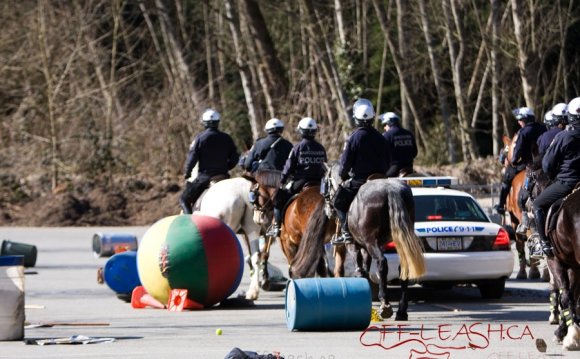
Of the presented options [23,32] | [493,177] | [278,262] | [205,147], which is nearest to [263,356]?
[205,147]

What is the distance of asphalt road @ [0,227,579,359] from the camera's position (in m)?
12.6

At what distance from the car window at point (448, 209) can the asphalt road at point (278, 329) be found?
1125 mm

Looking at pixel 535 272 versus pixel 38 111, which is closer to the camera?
pixel 535 272

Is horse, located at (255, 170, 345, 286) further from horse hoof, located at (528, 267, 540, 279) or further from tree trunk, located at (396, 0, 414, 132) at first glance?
tree trunk, located at (396, 0, 414, 132)

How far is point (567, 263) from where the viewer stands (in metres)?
13.3

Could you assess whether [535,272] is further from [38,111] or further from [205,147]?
[38,111]

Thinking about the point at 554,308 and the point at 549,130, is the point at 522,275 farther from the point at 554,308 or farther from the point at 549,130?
the point at 554,308

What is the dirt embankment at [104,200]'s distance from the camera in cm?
3662

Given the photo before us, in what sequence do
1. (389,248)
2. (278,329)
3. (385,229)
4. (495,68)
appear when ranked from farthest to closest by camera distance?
(495,68) < (389,248) < (385,229) < (278,329)

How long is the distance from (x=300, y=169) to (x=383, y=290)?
3.30 meters

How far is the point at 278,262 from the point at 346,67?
17.0m

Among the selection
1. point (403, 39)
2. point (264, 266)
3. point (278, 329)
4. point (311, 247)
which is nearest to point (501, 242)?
point (311, 247)

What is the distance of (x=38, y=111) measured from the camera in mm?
41781

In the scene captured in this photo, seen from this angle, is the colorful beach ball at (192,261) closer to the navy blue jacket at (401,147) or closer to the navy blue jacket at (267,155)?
the navy blue jacket at (267,155)
